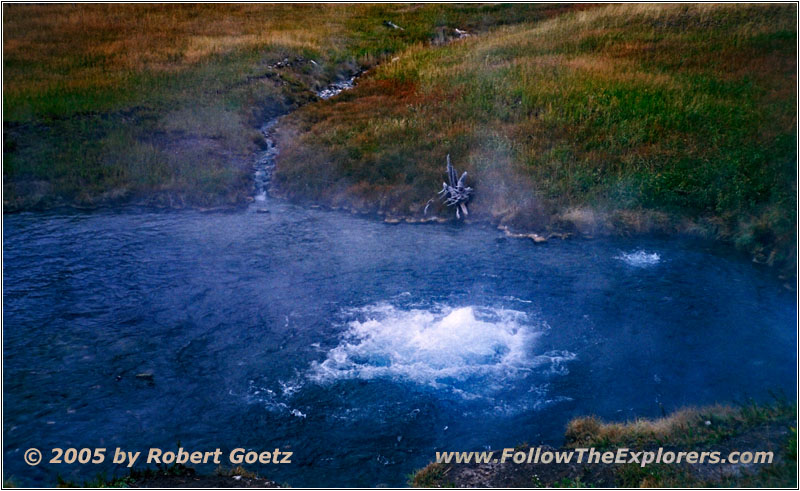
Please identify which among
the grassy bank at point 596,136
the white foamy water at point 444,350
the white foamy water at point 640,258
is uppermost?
the grassy bank at point 596,136

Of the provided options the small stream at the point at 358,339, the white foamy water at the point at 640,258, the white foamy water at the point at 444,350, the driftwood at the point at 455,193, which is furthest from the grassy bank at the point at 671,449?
the driftwood at the point at 455,193

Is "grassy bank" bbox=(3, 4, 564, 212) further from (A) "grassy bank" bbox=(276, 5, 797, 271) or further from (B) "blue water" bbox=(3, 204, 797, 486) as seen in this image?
(B) "blue water" bbox=(3, 204, 797, 486)

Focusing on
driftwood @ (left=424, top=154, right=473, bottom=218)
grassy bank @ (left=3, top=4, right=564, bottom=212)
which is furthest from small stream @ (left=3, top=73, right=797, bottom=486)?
grassy bank @ (left=3, top=4, right=564, bottom=212)

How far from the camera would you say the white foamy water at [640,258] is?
18.2 m

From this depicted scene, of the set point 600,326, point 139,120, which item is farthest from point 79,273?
point 600,326

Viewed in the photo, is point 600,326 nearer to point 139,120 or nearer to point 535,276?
point 535,276

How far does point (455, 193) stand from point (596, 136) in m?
6.68

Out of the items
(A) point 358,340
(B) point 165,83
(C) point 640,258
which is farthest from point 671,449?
(B) point 165,83

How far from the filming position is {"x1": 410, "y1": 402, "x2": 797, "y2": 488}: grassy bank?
32.0 feet

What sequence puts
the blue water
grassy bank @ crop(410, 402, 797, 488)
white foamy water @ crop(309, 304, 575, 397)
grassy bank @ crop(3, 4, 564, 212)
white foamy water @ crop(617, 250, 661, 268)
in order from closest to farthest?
grassy bank @ crop(410, 402, 797, 488)
the blue water
white foamy water @ crop(309, 304, 575, 397)
white foamy water @ crop(617, 250, 661, 268)
grassy bank @ crop(3, 4, 564, 212)

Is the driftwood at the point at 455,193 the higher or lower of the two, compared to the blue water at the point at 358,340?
higher

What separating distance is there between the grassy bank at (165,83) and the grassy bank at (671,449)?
1616 cm

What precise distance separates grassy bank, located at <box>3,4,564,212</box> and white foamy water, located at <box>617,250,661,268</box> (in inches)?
573

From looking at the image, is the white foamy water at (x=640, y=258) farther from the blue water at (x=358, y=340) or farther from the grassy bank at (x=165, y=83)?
the grassy bank at (x=165, y=83)
